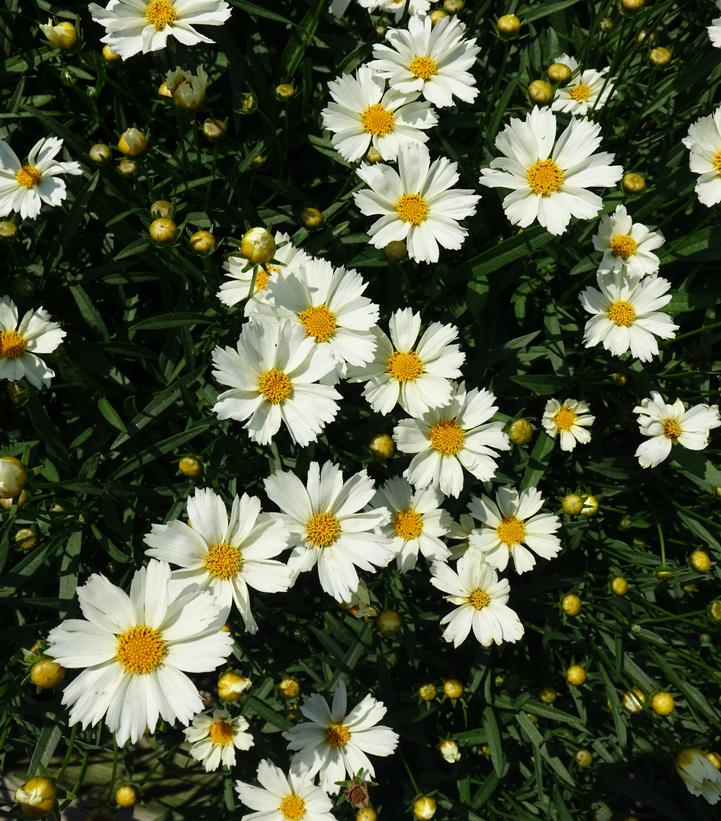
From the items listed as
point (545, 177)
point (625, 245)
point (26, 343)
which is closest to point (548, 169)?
point (545, 177)

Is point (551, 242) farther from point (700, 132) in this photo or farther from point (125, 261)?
point (125, 261)

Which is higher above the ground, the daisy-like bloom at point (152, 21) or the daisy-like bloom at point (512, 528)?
the daisy-like bloom at point (152, 21)

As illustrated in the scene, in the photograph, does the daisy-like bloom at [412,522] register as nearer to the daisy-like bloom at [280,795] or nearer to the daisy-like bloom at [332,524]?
the daisy-like bloom at [332,524]

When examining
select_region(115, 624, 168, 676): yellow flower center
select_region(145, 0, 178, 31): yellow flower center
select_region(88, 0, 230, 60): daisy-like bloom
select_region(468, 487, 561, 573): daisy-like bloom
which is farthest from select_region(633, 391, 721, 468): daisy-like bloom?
select_region(145, 0, 178, 31): yellow flower center

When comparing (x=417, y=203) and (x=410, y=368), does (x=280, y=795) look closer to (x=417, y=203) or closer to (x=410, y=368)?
(x=410, y=368)

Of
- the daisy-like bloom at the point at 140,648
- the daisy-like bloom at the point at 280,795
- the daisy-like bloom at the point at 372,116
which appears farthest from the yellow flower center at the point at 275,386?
the daisy-like bloom at the point at 280,795

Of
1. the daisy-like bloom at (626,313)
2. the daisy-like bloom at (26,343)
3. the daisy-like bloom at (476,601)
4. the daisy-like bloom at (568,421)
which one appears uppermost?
the daisy-like bloom at (26,343)
